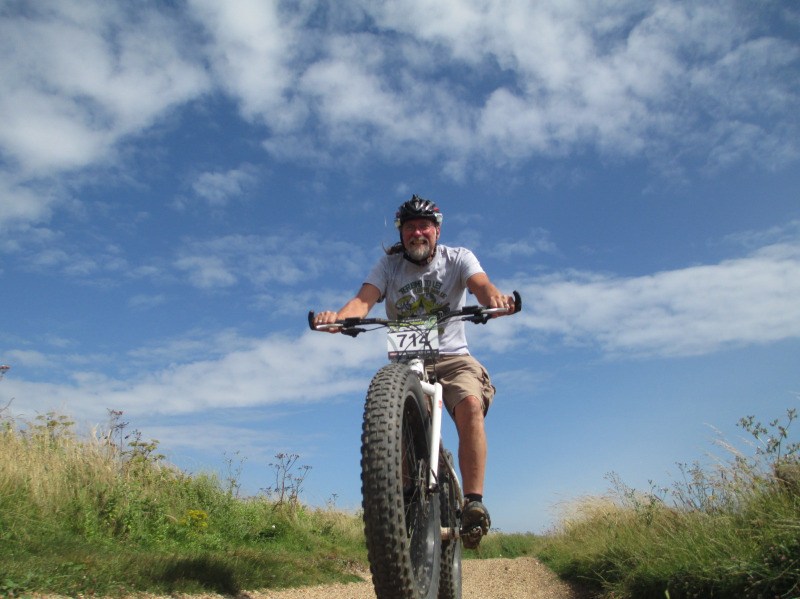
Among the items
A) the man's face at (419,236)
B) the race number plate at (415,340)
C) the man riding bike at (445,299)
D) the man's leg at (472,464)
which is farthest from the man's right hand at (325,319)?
the man's leg at (472,464)

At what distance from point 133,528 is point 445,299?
4.43 metres

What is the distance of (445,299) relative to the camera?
4.67 meters

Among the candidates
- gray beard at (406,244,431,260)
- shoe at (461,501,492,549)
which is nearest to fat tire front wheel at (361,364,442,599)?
shoe at (461,501,492,549)

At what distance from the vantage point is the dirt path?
5859 mm

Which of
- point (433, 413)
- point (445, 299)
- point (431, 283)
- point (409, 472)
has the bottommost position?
point (409, 472)

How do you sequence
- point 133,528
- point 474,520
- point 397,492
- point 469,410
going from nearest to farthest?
1. point 397,492
2. point 474,520
3. point 469,410
4. point 133,528

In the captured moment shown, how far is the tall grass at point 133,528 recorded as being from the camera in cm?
451

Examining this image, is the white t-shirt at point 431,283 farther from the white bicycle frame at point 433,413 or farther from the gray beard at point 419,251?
the white bicycle frame at point 433,413

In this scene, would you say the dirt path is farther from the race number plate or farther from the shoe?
the race number plate

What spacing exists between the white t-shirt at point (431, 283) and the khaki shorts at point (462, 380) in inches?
9.4

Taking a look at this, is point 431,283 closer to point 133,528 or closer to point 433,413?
point 433,413

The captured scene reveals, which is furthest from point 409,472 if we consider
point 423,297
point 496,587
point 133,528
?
point 496,587

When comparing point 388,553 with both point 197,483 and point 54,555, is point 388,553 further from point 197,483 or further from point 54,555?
point 197,483

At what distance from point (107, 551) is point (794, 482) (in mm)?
5528
